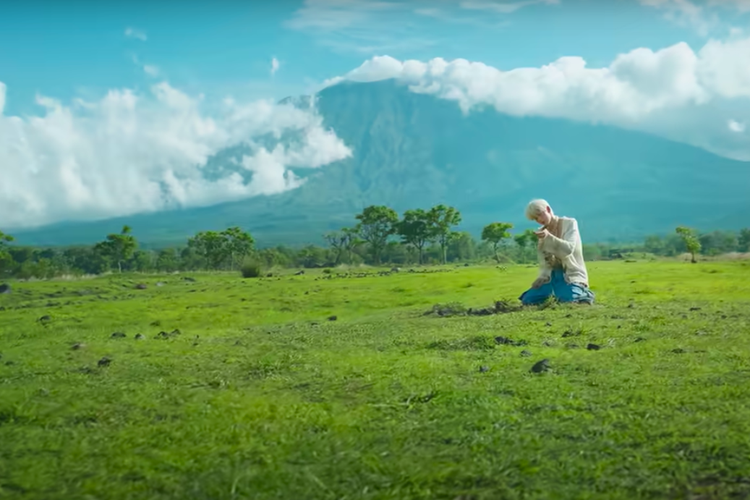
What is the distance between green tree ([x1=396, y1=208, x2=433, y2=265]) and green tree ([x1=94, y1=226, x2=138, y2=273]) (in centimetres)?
2874

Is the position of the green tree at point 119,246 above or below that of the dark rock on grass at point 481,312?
above

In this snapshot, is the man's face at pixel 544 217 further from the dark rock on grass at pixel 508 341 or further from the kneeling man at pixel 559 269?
the dark rock on grass at pixel 508 341

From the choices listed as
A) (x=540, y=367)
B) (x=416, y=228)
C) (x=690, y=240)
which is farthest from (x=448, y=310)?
(x=416, y=228)

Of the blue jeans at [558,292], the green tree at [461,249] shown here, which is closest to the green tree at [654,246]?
the green tree at [461,249]

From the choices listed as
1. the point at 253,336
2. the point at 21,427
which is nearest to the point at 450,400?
the point at 21,427

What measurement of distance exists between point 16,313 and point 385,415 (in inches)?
640

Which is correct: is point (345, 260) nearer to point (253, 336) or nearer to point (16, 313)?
point (16, 313)

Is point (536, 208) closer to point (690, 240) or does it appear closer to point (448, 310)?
point (448, 310)

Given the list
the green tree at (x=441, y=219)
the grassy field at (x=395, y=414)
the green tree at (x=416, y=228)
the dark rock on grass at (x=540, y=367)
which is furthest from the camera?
the green tree at (x=416, y=228)

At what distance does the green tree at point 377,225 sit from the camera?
78375 mm

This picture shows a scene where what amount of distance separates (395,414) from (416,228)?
233ft

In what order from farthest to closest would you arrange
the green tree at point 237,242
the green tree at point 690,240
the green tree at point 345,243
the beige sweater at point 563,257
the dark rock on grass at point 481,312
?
1. the green tree at point 345,243
2. the green tree at point 237,242
3. the green tree at point 690,240
4. the beige sweater at point 563,257
5. the dark rock on grass at point 481,312

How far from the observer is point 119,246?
64.3 metres

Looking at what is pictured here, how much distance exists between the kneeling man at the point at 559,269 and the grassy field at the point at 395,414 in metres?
2.80
